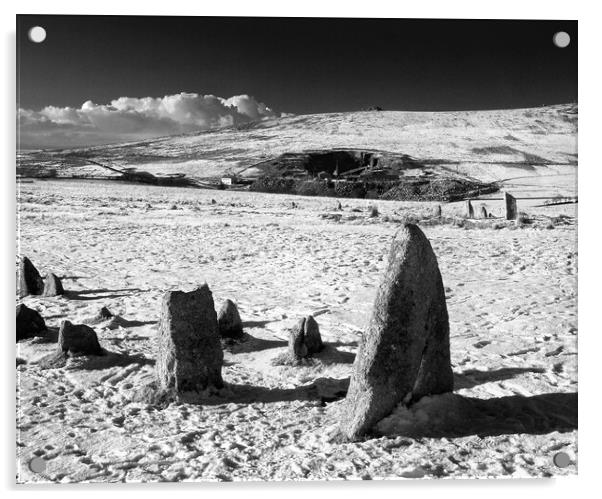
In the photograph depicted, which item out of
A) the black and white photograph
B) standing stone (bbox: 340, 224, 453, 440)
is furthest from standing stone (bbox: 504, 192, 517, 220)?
standing stone (bbox: 340, 224, 453, 440)

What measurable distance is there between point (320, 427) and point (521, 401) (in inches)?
52.5

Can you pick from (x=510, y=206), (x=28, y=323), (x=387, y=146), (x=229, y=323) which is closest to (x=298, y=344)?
(x=229, y=323)

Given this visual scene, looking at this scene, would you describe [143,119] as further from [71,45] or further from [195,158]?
[195,158]

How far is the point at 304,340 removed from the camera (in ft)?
15.0

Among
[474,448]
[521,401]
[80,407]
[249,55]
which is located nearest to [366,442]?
[474,448]

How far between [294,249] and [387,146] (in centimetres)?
172

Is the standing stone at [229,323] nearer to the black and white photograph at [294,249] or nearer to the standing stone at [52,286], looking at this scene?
the black and white photograph at [294,249]

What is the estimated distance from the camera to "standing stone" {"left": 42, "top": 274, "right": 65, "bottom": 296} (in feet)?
19.4

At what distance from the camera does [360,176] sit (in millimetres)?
6867

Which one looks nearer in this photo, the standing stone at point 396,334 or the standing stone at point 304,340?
the standing stone at point 396,334

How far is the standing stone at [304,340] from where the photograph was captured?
456 centimetres

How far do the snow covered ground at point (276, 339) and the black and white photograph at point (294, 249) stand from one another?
0.02 meters

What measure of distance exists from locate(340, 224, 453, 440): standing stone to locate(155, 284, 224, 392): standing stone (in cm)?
121

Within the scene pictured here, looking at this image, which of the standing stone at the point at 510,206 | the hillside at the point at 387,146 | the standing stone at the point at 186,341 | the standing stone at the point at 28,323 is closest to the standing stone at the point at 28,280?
the standing stone at the point at 28,323
